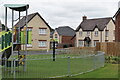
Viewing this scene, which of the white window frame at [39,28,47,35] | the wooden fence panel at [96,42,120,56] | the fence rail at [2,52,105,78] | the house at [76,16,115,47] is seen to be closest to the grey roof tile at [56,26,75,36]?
the house at [76,16,115,47]

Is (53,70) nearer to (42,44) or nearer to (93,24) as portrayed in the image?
(42,44)

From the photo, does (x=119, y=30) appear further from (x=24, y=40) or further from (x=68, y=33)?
(x=68, y=33)

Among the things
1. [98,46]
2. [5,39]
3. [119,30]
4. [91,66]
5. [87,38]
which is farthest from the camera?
[87,38]

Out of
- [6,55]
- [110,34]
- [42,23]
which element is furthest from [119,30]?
[6,55]

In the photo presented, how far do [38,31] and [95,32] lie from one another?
16.1 m

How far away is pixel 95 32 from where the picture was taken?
54.1m

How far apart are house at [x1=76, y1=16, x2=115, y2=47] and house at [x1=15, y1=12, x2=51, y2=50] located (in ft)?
42.6

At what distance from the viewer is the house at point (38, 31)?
43.8m

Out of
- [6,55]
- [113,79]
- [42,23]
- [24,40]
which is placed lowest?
[113,79]

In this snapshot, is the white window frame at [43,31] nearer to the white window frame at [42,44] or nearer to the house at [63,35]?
the white window frame at [42,44]

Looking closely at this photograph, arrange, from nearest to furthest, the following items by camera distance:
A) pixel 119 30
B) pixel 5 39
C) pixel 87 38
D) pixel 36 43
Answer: pixel 5 39 → pixel 119 30 → pixel 36 43 → pixel 87 38

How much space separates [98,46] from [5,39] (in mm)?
18159

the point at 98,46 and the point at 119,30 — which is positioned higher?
the point at 119,30

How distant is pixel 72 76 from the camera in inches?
444
